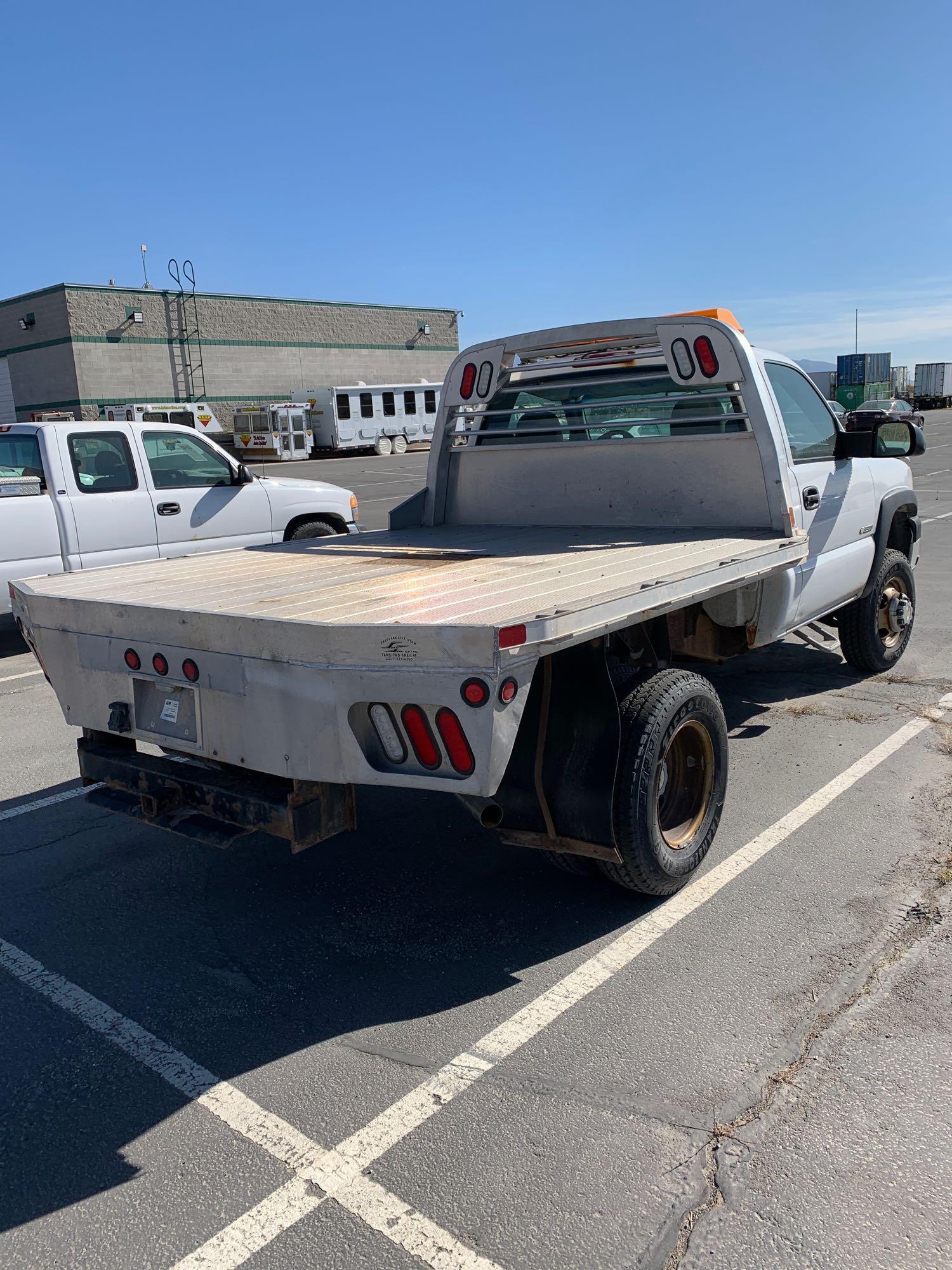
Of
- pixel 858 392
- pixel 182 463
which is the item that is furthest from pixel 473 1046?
pixel 858 392

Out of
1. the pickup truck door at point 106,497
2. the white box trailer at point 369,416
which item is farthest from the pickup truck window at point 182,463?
the white box trailer at point 369,416

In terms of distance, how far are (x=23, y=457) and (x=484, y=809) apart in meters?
6.98

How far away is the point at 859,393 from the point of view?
61469mm

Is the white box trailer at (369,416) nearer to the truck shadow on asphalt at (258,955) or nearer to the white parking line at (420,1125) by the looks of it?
the truck shadow on asphalt at (258,955)

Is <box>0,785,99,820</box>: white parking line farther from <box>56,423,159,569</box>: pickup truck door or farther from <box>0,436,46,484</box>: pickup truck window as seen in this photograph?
<box>0,436,46,484</box>: pickup truck window

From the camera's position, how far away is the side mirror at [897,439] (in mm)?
6129

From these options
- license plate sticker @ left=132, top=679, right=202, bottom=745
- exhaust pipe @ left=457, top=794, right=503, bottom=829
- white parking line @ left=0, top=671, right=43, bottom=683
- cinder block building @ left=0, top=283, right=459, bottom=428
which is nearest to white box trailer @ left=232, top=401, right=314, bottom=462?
cinder block building @ left=0, top=283, right=459, bottom=428

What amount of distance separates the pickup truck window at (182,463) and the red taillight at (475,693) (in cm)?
722

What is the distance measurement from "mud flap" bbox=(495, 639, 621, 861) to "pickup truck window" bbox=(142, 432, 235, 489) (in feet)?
22.0

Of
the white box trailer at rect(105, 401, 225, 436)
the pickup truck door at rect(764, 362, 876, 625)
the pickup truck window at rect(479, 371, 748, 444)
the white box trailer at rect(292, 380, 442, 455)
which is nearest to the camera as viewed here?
the pickup truck window at rect(479, 371, 748, 444)

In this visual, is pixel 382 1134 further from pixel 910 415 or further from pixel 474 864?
pixel 910 415

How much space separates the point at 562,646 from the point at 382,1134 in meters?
1.45

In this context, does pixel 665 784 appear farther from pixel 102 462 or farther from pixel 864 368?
pixel 864 368

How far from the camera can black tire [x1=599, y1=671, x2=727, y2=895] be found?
11.8 ft
